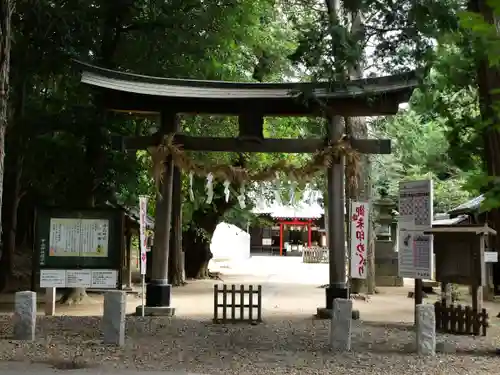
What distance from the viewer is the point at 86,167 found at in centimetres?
1544

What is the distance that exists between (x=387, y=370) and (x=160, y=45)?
34.6 ft

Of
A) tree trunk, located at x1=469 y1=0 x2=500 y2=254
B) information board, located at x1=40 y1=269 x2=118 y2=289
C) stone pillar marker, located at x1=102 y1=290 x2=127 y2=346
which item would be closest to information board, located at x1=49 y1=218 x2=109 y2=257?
information board, located at x1=40 y1=269 x2=118 y2=289

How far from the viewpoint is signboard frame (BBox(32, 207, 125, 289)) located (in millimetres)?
12320

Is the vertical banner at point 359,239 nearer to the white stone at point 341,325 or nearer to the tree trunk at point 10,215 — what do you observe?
the white stone at point 341,325

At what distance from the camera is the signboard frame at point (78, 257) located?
485 inches

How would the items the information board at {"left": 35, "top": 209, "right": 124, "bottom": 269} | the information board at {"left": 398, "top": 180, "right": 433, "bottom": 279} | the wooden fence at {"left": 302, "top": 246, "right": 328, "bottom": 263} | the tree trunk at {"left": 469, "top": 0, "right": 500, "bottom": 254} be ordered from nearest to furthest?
1. the tree trunk at {"left": 469, "top": 0, "right": 500, "bottom": 254}
2. the information board at {"left": 398, "top": 180, "right": 433, "bottom": 279}
3. the information board at {"left": 35, "top": 209, "right": 124, "bottom": 269}
4. the wooden fence at {"left": 302, "top": 246, "right": 328, "bottom": 263}

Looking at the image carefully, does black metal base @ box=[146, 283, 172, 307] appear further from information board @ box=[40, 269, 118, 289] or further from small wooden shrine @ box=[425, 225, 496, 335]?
small wooden shrine @ box=[425, 225, 496, 335]

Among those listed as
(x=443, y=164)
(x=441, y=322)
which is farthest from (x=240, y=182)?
(x=443, y=164)

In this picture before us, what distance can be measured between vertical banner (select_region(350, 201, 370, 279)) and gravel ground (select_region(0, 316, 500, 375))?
133 centimetres

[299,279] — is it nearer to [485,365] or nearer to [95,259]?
[95,259]

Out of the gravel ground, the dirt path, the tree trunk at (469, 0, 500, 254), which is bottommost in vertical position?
the dirt path

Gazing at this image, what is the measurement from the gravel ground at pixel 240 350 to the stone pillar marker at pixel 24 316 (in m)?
0.23

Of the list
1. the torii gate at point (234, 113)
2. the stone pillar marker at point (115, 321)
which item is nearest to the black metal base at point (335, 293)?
the torii gate at point (234, 113)

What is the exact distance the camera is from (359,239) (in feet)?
42.1
